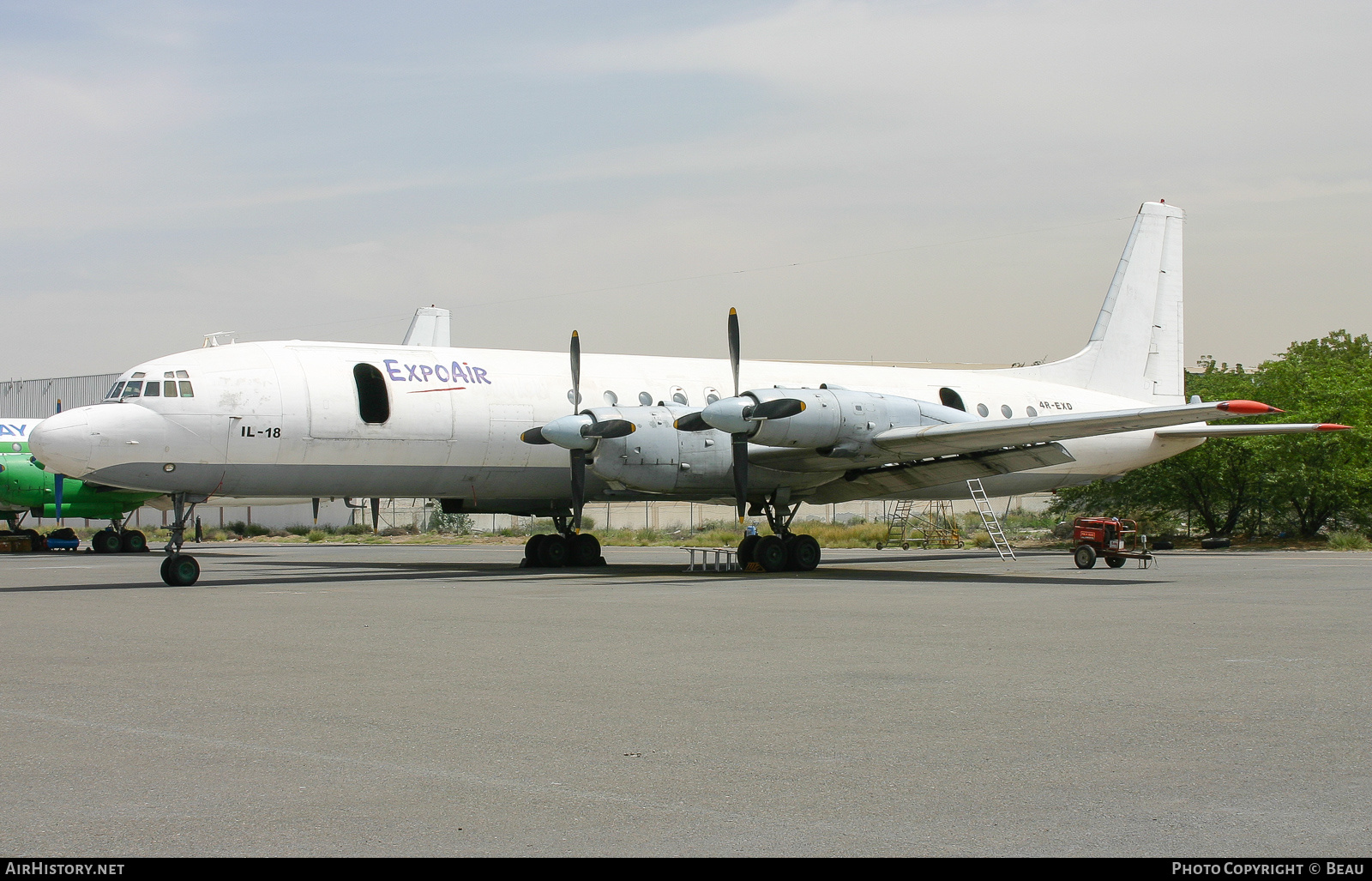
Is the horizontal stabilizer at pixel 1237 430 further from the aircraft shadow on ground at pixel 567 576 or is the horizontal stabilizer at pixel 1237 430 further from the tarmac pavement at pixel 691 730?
the tarmac pavement at pixel 691 730

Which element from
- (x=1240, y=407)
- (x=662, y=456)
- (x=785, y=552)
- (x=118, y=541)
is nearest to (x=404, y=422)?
(x=662, y=456)

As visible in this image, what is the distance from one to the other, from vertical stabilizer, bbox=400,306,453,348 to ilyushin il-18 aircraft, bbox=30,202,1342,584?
16646 millimetres

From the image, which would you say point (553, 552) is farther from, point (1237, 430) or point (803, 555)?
point (1237, 430)

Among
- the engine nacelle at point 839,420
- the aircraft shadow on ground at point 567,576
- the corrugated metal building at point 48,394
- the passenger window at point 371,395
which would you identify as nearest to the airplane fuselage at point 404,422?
the passenger window at point 371,395

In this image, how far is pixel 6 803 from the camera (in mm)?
5203

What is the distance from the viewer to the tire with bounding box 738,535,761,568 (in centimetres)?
2264

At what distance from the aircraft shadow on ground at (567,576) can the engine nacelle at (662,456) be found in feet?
5.50

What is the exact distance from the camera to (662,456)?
846 inches

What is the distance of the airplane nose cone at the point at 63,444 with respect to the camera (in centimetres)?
1809

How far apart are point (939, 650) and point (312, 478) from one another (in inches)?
523

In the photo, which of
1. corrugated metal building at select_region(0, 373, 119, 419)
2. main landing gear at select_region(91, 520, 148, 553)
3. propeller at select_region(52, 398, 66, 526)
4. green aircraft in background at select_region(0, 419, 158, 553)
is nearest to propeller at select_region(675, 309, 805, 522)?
propeller at select_region(52, 398, 66, 526)

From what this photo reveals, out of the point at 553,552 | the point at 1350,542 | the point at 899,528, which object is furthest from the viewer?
the point at 899,528

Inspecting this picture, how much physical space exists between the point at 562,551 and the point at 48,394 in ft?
175

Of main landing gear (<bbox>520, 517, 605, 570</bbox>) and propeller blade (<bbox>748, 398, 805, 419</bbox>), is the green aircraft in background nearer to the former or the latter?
main landing gear (<bbox>520, 517, 605, 570</bbox>)
